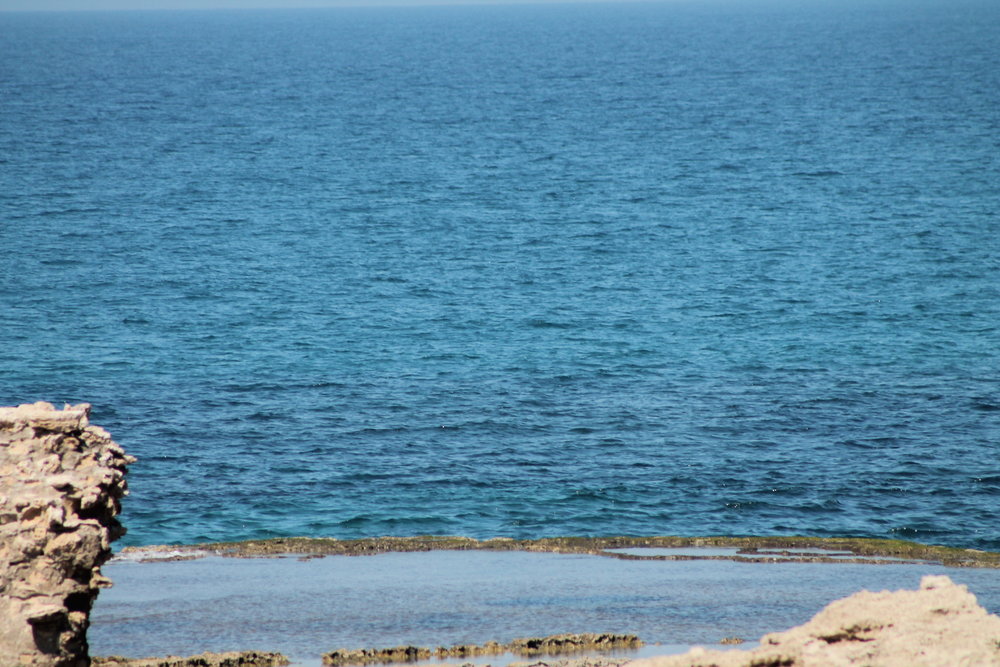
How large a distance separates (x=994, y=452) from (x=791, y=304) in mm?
21929

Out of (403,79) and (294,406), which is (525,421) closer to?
(294,406)

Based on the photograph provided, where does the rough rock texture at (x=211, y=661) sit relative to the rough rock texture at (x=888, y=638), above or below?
below

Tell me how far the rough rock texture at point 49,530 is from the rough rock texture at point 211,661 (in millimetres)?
4801

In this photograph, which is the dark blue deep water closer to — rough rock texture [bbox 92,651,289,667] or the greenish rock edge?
the greenish rock edge

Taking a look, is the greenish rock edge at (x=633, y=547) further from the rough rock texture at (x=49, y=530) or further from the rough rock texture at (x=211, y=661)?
the rough rock texture at (x=49, y=530)

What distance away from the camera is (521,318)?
56.5m

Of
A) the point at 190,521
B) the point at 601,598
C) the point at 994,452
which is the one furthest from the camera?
the point at 994,452

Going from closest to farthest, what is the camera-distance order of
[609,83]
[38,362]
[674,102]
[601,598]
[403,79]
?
[601,598] < [38,362] < [674,102] < [609,83] < [403,79]

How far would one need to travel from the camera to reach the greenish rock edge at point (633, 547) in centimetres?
2855

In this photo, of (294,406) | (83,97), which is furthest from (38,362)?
(83,97)

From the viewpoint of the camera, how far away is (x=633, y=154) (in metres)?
104

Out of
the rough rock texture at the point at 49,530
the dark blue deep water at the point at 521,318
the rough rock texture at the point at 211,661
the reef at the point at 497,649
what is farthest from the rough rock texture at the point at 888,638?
the dark blue deep water at the point at 521,318

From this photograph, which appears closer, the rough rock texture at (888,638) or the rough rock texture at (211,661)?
the rough rock texture at (888,638)

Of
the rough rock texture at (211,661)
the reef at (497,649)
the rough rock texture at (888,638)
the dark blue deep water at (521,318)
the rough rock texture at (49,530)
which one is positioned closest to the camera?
the rough rock texture at (888,638)
